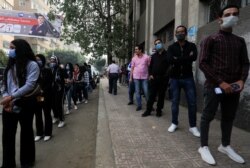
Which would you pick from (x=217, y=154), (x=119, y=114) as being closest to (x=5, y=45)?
(x=119, y=114)

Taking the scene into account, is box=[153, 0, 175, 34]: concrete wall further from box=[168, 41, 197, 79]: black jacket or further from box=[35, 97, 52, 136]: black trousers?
box=[35, 97, 52, 136]: black trousers

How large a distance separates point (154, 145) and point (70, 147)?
173 centimetres

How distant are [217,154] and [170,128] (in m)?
1.51

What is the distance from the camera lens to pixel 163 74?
726 centimetres

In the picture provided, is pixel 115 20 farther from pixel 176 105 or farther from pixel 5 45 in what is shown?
pixel 5 45

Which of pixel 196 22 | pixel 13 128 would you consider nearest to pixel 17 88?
pixel 13 128

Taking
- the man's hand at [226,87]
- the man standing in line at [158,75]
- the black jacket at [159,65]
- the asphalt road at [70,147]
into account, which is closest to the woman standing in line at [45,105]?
the asphalt road at [70,147]

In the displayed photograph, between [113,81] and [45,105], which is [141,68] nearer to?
[45,105]

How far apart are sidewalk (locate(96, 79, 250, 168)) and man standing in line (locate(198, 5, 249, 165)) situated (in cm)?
27

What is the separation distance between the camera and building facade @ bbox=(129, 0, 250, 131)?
19.2ft

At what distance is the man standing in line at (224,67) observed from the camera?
3.82m

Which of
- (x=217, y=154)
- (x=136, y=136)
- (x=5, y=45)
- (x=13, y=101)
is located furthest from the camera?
(x=5, y=45)

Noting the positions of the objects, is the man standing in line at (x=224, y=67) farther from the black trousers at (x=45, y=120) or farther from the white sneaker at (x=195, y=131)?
the black trousers at (x=45, y=120)

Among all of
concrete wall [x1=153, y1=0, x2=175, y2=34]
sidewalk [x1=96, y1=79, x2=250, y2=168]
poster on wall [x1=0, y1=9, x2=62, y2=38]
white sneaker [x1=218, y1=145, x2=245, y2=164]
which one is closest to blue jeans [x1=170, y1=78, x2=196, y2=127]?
sidewalk [x1=96, y1=79, x2=250, y2=168]
